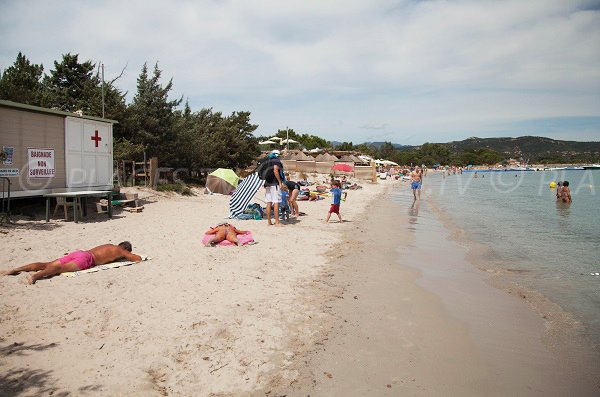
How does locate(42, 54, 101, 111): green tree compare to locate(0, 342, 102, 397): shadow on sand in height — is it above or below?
above

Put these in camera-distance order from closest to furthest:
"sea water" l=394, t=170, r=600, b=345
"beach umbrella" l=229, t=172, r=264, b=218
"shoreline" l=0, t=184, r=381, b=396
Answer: "shoreline" l=0, t=184, r=381, b=396, "sea water" l=394, t=170, r=600, b=345, "beach umbrella" l=229, t=172, r=264, b=218

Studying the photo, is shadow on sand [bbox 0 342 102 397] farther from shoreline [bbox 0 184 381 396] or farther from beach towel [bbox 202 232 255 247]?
beach towel [bbox 202 232 255 247]

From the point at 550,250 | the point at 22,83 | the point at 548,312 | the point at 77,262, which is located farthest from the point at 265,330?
the point at 22,83

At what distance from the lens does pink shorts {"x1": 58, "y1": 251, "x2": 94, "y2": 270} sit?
18.7ft

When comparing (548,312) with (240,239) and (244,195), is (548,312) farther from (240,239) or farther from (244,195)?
(244,195)

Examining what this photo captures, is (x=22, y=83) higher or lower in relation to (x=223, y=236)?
higher

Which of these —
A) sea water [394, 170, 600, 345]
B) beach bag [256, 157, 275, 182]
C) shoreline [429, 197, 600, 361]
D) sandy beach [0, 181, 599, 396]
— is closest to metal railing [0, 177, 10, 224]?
sandy beach [0, 181, 599, 396]

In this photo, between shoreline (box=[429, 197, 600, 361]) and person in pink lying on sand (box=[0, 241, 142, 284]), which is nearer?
shoreline (box=[429, 197, 600, 361])

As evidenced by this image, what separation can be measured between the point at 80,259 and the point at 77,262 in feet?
0.25

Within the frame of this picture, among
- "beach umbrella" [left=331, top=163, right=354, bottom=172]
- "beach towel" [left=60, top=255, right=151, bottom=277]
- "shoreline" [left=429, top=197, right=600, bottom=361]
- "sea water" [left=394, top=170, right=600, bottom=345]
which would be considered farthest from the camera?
"beach umbrella" [left=331, top=163, right=354, bottom=172]

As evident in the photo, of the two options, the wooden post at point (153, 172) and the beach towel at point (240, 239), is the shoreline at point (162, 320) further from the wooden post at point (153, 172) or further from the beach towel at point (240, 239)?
the wooden post at point (153, 172)

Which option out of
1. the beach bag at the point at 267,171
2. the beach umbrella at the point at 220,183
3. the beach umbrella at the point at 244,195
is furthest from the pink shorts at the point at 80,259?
the beach umbrella at the point at 220,183

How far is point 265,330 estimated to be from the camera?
4.22 m

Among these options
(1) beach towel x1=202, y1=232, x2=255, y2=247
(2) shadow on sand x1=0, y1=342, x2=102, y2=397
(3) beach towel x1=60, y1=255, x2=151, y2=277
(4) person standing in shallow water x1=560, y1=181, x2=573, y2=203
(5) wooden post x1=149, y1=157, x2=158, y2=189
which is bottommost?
(2) shadow on sand x1=0, y1=342, x2=102, y2=397
